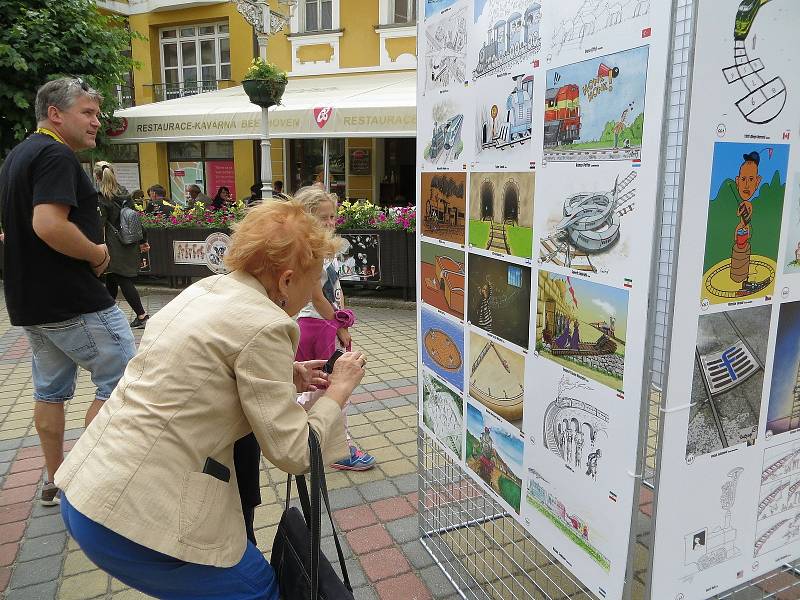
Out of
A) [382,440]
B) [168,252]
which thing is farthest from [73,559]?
[168,252]

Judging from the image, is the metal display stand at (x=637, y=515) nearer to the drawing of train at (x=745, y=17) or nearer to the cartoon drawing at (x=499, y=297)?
the drawing of train at (x=745, y=17)

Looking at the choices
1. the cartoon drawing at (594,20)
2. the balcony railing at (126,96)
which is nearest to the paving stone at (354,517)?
the cartoon drawing at (594,20)

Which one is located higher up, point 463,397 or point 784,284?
point 784,284

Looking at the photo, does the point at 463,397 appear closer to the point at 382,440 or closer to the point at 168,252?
the point at 382,440

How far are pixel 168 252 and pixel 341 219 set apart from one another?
2806 mm

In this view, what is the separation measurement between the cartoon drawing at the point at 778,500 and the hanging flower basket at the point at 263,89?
7.63 meters

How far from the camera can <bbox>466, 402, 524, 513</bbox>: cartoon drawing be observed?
200 cm

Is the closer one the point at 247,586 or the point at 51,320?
the point at 247,586

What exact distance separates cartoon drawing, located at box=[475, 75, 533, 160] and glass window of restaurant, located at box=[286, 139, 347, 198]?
13.4 meters

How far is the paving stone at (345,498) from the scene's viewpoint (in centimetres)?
318

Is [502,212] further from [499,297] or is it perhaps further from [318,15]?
[318,15]

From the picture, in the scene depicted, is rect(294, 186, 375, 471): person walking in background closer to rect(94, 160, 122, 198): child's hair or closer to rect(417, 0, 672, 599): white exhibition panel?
rect(417, 0, 672, 599): white exhibition panel

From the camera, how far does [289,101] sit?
37.8ft

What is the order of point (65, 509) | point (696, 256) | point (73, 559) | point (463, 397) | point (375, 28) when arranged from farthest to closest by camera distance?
1. point (375, 28)
2. point (73, 559)
3. point (463, 397)
4. point (65, 509)
5. point (696, 256)
